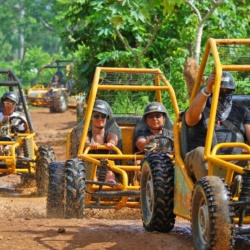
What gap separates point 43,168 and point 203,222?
20.5ft

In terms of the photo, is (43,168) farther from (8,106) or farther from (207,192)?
(207,192)

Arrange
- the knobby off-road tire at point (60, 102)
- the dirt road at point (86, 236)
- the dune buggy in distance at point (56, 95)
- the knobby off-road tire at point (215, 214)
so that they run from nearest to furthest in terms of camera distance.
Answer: the knobby off-road tire at point (215, 214)
the dirt road at point (86, 236)
the knobby off-road tire at point (60, 102)
the dune buggy in distance at point (56, 95)

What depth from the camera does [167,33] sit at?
18.8m

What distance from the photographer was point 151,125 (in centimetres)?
1038

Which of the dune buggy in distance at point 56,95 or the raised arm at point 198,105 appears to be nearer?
the raised arm at point 198,105

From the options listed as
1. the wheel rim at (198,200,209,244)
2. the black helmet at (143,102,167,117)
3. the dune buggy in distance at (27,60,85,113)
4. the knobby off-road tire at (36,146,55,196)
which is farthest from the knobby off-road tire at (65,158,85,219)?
the dune buggy in distance at (27,60,85,113)

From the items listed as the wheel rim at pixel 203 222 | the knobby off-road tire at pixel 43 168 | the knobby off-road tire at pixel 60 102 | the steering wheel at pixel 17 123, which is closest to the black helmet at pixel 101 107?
the knobby off-road tire at pixel 43 168

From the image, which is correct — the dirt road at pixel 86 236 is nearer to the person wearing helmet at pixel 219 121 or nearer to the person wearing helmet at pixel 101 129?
the person wearing helmet at pixel 219 121

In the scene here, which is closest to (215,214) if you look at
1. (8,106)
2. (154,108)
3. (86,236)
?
(86,236)

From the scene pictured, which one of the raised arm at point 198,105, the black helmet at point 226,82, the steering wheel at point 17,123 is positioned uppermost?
the black helmet at point 226,82

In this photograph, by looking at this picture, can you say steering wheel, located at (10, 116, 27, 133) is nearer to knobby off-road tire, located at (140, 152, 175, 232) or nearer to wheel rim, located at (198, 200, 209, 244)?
knobby off-road tire, located at (140, 152, 175, 232)

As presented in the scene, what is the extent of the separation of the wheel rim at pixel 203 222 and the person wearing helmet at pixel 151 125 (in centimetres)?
385

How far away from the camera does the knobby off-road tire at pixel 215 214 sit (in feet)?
19.4

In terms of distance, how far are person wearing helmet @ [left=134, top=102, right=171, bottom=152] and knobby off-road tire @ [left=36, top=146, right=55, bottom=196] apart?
2217mm
